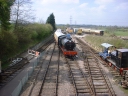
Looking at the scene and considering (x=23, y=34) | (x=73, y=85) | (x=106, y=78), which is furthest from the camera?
(x=23, y=34)

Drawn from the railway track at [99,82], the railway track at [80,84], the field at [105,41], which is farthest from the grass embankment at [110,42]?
the railway track at [80,84]

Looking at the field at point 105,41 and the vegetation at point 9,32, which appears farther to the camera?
the field at point 105,41

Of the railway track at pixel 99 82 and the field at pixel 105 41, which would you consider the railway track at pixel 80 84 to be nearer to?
the railway track at pixel 99 82

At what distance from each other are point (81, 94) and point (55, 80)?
3.99 m

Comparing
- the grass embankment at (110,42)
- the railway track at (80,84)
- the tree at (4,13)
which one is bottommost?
the railway track at (80,84)

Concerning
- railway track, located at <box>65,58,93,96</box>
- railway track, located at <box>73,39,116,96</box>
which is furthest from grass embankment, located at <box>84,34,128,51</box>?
railway track, located at <box>65,58,93,96</box>

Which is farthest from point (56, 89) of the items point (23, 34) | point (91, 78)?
point (23, 34)

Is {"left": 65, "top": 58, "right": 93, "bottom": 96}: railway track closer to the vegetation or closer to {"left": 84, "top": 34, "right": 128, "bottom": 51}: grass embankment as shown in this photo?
the vegetation

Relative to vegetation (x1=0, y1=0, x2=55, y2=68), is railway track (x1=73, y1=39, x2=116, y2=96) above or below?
below

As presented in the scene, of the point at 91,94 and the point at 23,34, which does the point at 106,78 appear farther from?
the point at 23,34

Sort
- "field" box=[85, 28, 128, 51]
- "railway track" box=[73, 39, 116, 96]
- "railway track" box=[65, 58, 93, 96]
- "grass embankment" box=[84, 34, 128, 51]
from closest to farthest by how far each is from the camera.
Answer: "railway track" box=[65, 58, 93, 96] < "railway track" box=[73, 39, 116, 96] < "grass embankment" box=[84, 34, 128, 51] < "field" box=[85, 28, 128, 51]

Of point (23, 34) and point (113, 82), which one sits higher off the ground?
point (23, 34)

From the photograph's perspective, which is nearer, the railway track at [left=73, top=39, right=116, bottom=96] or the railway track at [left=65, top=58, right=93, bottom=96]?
the railway track at [left=65, top=58, right=93, bottom=96]

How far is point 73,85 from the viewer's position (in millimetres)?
15859
